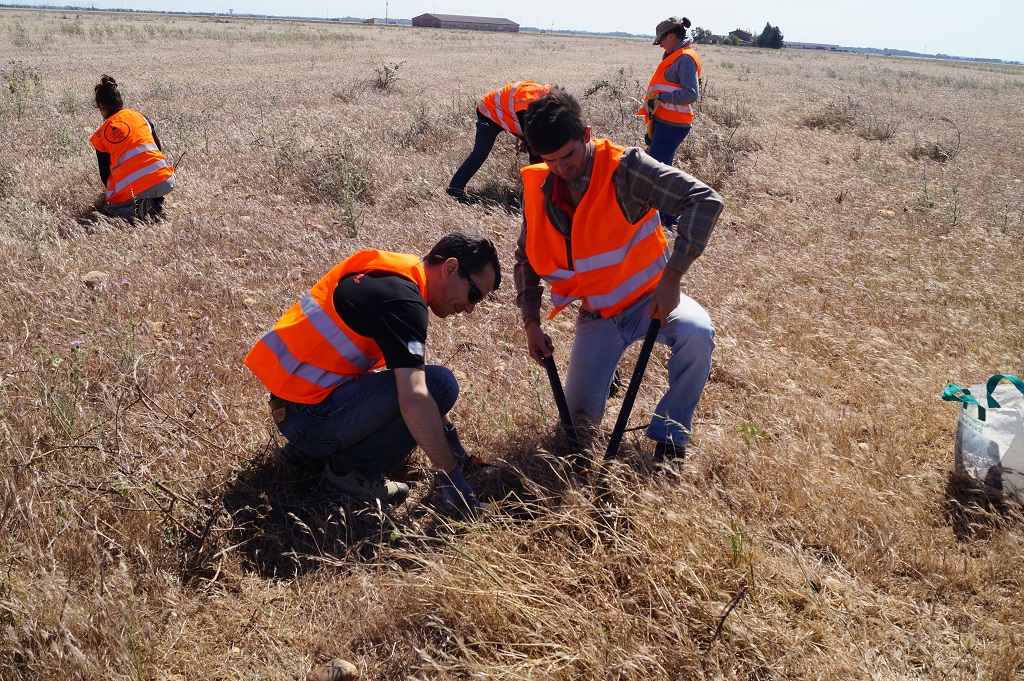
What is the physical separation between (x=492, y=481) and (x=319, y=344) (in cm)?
93

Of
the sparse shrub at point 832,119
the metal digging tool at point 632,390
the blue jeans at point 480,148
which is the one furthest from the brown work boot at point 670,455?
the sparse shrub at point 832,119

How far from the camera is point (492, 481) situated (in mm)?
2857

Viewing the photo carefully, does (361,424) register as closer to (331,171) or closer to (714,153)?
(331,171)

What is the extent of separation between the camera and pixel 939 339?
4.01m

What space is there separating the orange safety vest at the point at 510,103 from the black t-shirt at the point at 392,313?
12.3ft

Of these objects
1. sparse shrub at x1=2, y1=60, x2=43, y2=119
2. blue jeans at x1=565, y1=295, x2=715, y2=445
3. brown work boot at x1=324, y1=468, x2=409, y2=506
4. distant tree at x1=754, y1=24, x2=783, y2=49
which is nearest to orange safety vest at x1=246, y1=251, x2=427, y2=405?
brown work boot at x1=324, y1=468, x2=409, y2=506

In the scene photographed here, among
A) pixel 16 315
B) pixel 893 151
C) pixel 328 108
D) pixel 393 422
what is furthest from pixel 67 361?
pixel 893 151

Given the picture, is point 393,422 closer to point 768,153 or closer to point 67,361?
point 67,361

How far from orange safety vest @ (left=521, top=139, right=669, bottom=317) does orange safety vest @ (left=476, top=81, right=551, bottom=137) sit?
3.01 meters

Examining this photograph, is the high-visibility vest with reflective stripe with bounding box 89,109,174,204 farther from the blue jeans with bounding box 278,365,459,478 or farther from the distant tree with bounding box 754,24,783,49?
the distant tree with bounding box 754,24,783,49

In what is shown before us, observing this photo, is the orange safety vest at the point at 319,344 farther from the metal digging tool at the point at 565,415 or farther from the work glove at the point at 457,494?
the metal digging tool at the point at 565,415

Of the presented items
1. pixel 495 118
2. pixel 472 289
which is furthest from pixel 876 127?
pixel 472 289

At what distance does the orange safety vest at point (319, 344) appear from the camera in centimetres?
259

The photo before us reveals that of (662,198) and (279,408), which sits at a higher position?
(662,198)
